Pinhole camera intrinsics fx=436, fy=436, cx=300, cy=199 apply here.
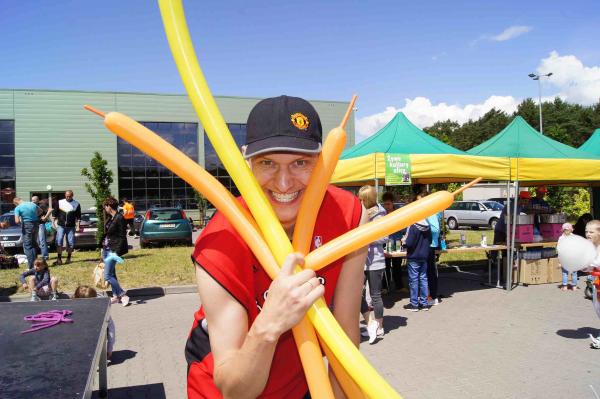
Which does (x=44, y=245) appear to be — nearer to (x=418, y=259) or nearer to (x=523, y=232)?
(x=418, y=259)

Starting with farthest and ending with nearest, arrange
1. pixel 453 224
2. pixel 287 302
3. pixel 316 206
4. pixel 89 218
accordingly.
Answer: pixel 453 224
pixel 89 218
pixel 316 206
pixel 287 302

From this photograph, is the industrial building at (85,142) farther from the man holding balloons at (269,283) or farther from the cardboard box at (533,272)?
the man holding balloons at (269,283)

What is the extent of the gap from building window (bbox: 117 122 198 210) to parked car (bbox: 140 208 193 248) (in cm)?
1554

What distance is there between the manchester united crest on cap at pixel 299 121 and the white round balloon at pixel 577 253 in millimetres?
4724

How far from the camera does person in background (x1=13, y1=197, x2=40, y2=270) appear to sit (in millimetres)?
10328

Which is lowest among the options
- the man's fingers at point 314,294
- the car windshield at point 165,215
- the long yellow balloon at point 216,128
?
the car windshield at point 165,215

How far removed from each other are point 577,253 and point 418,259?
2.81 meters

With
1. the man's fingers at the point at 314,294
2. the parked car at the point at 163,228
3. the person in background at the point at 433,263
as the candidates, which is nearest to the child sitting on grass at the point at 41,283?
the person in background at the point at 433,263

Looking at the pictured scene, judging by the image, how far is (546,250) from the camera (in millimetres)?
10141

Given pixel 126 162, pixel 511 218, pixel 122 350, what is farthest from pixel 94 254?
pixel 126 162

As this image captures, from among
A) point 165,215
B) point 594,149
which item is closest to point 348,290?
point 594,149

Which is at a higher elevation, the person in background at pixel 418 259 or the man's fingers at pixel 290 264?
the man's fingers at pixel 290 264

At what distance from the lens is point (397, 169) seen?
811cm

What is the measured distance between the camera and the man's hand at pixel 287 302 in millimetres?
1215
